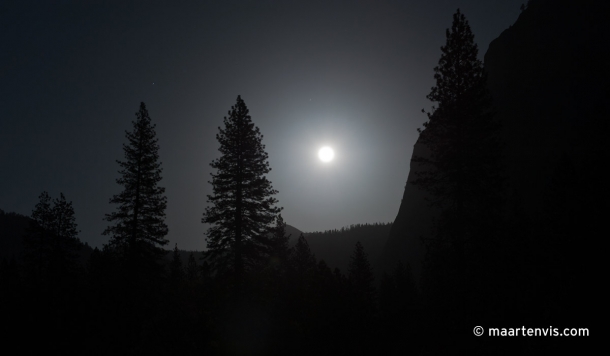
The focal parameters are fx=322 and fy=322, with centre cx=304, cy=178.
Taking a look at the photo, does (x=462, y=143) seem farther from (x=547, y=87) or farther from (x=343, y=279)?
(x=547, y=87)

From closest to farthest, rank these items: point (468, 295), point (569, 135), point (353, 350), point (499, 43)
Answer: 1. point (468, 295)
2. point (353, 350)
3. point (569, 135)
4. point (499, 43)

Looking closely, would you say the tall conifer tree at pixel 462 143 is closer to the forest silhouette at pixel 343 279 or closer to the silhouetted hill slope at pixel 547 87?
the forest silhouette at pixel 343 279

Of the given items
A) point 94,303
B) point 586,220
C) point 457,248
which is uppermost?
point 586,220

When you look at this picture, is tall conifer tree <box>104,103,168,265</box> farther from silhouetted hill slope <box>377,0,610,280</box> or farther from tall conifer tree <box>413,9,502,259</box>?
silhouetted hill slope <box>377,0,610,280</box>

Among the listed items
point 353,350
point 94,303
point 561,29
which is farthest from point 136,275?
point 561,29

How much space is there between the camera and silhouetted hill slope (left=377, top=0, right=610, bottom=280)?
51.4 metres

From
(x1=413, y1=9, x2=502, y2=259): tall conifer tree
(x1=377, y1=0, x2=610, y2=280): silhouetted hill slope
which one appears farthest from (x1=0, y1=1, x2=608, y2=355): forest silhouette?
(x1=377, y1=0, x2=610, y2=280): silhouetted hill slope

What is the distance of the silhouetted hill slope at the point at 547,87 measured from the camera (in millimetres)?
51375

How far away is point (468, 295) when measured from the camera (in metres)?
11.4

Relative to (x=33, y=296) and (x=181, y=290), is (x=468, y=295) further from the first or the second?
(x=33, y=296)

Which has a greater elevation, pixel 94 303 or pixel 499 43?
pixel 499 43

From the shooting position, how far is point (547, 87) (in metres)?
61.9

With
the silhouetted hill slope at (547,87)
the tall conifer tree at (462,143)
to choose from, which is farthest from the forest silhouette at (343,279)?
the silhouetted hill slope at (547,87)

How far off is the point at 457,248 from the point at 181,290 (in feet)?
39.2
